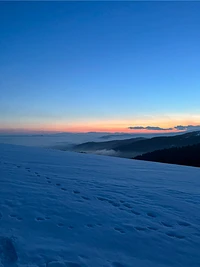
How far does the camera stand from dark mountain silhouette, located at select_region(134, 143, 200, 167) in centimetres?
7412

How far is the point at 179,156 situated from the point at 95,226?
81482mm

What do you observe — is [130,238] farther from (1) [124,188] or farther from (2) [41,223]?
(1) [124,188]

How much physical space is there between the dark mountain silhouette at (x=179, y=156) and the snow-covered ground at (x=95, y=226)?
69.4 m

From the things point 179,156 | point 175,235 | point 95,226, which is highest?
point 95,226

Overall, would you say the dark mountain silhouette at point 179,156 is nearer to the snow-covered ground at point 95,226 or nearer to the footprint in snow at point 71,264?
the snow-covered ground at point 95,226

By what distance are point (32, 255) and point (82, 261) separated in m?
0.73

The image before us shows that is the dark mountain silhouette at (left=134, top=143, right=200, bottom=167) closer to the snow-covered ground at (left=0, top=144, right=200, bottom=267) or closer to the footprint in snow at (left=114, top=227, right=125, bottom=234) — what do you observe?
the snow-covered ground at (left=0, top=144, right=200, bottom=267)

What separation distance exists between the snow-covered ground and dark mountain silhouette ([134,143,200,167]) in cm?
6938

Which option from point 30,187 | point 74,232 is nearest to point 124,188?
point 30,187

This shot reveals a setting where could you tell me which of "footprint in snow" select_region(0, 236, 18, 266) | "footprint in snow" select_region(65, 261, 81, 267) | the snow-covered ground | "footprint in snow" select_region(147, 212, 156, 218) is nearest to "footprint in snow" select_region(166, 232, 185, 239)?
the snow-covered ground

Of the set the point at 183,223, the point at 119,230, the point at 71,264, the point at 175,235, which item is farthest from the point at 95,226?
the point at 183,223

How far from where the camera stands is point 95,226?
4328mm

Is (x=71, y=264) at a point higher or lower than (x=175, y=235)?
higher

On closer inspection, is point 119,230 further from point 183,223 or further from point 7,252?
point 7,252
